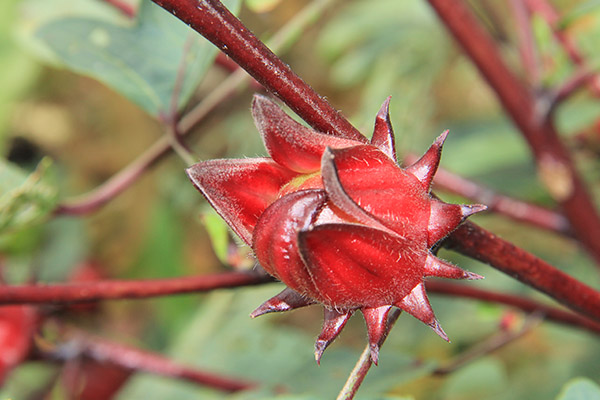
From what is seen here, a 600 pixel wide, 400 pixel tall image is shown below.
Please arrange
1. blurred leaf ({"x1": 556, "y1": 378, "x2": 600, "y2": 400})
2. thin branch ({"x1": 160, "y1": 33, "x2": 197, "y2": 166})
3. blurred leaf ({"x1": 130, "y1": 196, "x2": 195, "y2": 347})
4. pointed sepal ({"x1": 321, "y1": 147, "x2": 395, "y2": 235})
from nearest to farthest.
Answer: pointed sepal ({"x1": 321, "y1": 147, "x2": 395, "y2": 235}), blurred leaf ({"x1": 556, "y1": 378, "x2": 600, "y2": 400}), thin branch ({"x1": 160, "y1": 33, "x2": 197, "y2": 166}), blurred leaf ({"x1": 130, "y1": 196, "x2": 195, "y2": 347})

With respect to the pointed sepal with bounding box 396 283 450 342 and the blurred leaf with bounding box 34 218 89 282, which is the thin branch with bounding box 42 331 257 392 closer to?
the blurred leaf with bounding box 34 218 89 282

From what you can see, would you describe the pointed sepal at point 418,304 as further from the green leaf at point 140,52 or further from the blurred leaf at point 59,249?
the blurred leaf at point 59,249

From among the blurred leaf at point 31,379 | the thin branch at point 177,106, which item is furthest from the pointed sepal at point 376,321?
the blurred leaf at point 31,379

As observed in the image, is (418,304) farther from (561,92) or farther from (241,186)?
(561,92)

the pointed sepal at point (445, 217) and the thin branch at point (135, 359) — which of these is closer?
the pointed sepal at point (445, 217)

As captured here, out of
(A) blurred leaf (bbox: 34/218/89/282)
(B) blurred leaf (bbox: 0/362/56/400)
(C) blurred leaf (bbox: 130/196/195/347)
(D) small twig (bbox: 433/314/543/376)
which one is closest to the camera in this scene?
(D) small twig (bbox: 433/314/543/376)

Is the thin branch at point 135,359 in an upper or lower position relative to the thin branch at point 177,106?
lower

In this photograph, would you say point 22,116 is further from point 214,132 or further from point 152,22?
point 152,22

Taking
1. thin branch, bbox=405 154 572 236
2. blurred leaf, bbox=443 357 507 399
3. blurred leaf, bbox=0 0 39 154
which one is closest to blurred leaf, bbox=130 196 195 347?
blurred leaf, bbox=0 0 39 154
